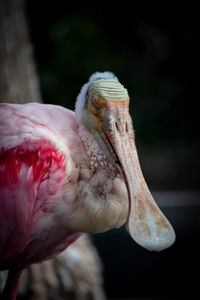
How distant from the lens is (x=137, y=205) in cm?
160

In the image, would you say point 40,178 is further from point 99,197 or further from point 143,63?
point 143,63

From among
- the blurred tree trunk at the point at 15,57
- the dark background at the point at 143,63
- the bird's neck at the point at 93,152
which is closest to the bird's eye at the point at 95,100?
the bird's neck at the point at 93,152

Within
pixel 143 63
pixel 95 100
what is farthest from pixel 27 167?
pixel 143 63

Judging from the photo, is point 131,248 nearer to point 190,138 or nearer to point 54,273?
point 54,273

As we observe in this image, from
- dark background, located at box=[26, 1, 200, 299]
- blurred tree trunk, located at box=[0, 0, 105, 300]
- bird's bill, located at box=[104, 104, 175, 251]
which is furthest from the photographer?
dark background, located at box=[26, 1, 200, 299]

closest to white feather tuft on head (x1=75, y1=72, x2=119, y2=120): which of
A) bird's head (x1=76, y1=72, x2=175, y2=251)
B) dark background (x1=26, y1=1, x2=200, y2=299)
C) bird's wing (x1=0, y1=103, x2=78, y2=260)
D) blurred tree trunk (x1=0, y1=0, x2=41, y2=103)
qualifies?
bird's head (x1=76, y1=72, x2=175, y2=251)

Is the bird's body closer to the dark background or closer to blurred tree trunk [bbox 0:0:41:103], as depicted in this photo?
blurred tree trunk [bbox 0:0:41:103]

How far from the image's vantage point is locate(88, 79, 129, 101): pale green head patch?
170cm

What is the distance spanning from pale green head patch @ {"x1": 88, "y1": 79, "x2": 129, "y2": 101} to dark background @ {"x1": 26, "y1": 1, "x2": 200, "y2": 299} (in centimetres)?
362

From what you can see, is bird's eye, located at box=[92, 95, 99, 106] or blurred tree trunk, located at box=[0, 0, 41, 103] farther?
blurred tree trunk, located at box=[0, 0, 41, 103]

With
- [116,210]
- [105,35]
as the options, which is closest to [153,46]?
[105,35]

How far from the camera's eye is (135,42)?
6.86m

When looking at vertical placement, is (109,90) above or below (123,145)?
above

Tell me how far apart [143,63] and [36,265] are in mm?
4741
